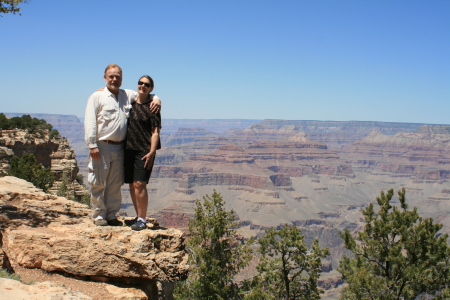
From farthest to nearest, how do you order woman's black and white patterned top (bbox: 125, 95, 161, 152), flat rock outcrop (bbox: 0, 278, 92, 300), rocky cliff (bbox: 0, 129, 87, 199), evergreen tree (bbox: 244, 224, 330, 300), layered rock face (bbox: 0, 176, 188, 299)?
1. rocky cliff (bbox: 0, 129, 87, 199)
2. evergreen tree (bbox: 244, 224, 330, 300)
3. woman's black and white patterned top (bbox: 125, 95, 161, 152)
4. layered rock face (bbox: 0, 176, 188, 299)
5. flat rock outcrop (bbox: 0, 278, 92, 300)

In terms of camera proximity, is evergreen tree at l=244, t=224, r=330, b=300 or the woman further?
evergreen tree at l=244, t=224, r=330, b=300

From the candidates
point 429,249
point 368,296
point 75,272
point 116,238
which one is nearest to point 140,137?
point 116,238

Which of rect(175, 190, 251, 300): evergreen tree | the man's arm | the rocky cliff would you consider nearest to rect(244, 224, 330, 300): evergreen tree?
rect(175, 190, 251, 300): evergreen tree

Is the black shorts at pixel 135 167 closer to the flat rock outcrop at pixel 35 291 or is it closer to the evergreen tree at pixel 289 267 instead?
the flat rock outcrop at pixel 35 291

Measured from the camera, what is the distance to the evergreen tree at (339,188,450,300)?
15719 mm

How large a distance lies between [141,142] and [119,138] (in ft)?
1.30

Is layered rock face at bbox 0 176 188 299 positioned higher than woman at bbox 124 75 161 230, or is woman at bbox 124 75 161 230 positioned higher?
woman at bbox 124 75 161 230

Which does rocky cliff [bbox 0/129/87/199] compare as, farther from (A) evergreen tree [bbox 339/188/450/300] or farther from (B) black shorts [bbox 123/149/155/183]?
(B) black shorts [bbox 123/149/155/183]

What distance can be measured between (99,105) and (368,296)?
13.6m

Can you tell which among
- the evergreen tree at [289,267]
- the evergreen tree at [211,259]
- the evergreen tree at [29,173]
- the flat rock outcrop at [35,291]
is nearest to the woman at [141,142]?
the flat rock outcrop at [35,291]

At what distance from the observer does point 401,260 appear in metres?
16.2

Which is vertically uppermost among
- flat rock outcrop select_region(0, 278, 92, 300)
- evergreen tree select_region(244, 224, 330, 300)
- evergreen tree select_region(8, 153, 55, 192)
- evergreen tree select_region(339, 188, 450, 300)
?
flat rock outcrop select_region(0, 278, 92, 300)

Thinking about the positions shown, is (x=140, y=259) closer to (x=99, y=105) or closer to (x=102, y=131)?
(x=102, y=131)

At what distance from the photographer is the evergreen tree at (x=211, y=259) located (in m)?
15.9
